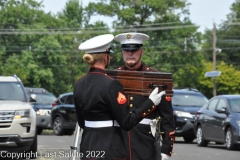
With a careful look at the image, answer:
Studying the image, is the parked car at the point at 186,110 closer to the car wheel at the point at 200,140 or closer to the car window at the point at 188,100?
the car window at the point at 188,100

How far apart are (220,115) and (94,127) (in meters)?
14.9

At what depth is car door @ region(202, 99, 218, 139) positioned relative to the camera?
826 inches

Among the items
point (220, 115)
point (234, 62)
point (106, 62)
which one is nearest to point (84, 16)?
point (234, 62)

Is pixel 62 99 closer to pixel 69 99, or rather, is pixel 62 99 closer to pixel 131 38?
pixel 69 99

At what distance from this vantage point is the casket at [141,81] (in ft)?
21.1

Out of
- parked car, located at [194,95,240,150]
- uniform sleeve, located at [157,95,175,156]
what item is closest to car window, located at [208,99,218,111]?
parked car, located at [194,95,240,150]

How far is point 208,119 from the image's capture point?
69.6 feet

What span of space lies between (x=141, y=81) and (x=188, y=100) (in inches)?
743

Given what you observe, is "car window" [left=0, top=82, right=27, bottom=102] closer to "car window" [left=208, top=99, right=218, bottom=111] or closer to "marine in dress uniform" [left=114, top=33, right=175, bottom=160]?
"car window" [left=208, top=99, right=218, bottom=111]

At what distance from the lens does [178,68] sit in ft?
258

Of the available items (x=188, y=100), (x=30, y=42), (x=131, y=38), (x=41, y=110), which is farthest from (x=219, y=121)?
(x=30, y=42)

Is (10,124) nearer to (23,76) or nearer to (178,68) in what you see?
(23,76)

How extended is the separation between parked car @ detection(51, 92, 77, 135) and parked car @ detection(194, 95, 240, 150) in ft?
24.6

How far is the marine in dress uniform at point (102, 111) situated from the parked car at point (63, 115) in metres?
22.5
